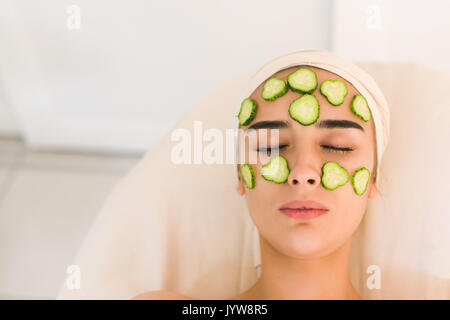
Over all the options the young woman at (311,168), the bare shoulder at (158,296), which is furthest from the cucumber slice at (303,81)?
the bare shoulder at (158,296)

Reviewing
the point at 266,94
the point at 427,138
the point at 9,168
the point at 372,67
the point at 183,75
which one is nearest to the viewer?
the point at 266,94

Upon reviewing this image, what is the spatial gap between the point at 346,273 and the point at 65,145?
129cm

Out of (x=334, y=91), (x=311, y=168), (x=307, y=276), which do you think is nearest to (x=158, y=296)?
(x=307, y=276)

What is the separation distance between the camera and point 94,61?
1.77 meters

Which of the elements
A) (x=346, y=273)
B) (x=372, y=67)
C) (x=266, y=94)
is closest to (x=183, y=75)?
(x=372, y=67)

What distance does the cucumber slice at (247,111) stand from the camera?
96cm

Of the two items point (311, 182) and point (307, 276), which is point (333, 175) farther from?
point (307, 276)

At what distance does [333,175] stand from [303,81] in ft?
0.56

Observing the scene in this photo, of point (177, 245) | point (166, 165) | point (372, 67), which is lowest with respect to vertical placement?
point (177, 245)

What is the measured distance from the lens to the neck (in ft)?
3.23

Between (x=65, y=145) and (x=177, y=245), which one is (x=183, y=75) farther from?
(x=177, y=245)

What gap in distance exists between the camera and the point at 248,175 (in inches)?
37.8

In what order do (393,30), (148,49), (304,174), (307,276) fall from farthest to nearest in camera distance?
(148,49)
(393,30)
(307,276)
(304,174)
